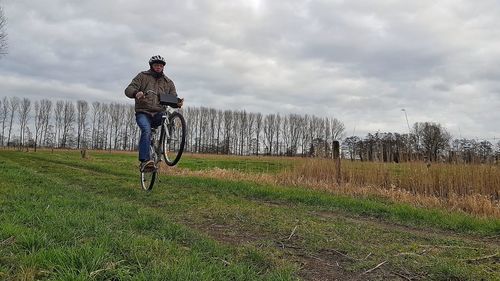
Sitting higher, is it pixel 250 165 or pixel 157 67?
pixel 157 67

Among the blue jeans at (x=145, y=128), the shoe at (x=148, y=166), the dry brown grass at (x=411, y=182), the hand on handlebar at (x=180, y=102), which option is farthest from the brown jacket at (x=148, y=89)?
the dry brown grass at (x=411, y=182)

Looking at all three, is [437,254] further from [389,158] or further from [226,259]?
[389,158]

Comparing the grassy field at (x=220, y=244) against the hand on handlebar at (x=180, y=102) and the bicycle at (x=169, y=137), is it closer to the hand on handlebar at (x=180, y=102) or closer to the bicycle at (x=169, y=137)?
the bicycle at (x=169, y=137)

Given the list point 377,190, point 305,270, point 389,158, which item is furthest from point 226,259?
point 389,158

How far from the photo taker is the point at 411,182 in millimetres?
11703

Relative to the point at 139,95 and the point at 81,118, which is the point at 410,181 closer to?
the point at 139,95

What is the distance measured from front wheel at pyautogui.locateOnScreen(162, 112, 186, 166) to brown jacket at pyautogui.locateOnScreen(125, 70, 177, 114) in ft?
1.59

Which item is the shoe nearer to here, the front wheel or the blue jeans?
the blue jeans

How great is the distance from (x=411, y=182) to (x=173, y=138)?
7102 millimetres

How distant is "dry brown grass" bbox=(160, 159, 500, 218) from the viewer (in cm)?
968

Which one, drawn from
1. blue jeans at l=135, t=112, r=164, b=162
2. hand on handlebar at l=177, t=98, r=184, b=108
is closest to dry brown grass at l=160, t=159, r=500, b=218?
hand on handlebar at l=177, t=98, r=184, b=108

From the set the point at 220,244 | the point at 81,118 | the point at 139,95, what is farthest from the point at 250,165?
the point at 81,118

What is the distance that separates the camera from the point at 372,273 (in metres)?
3.76

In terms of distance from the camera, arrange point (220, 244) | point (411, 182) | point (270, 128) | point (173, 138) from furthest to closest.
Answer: point (270, 128)
point (411, 182)
point (173, 138)
point (220, 244)
